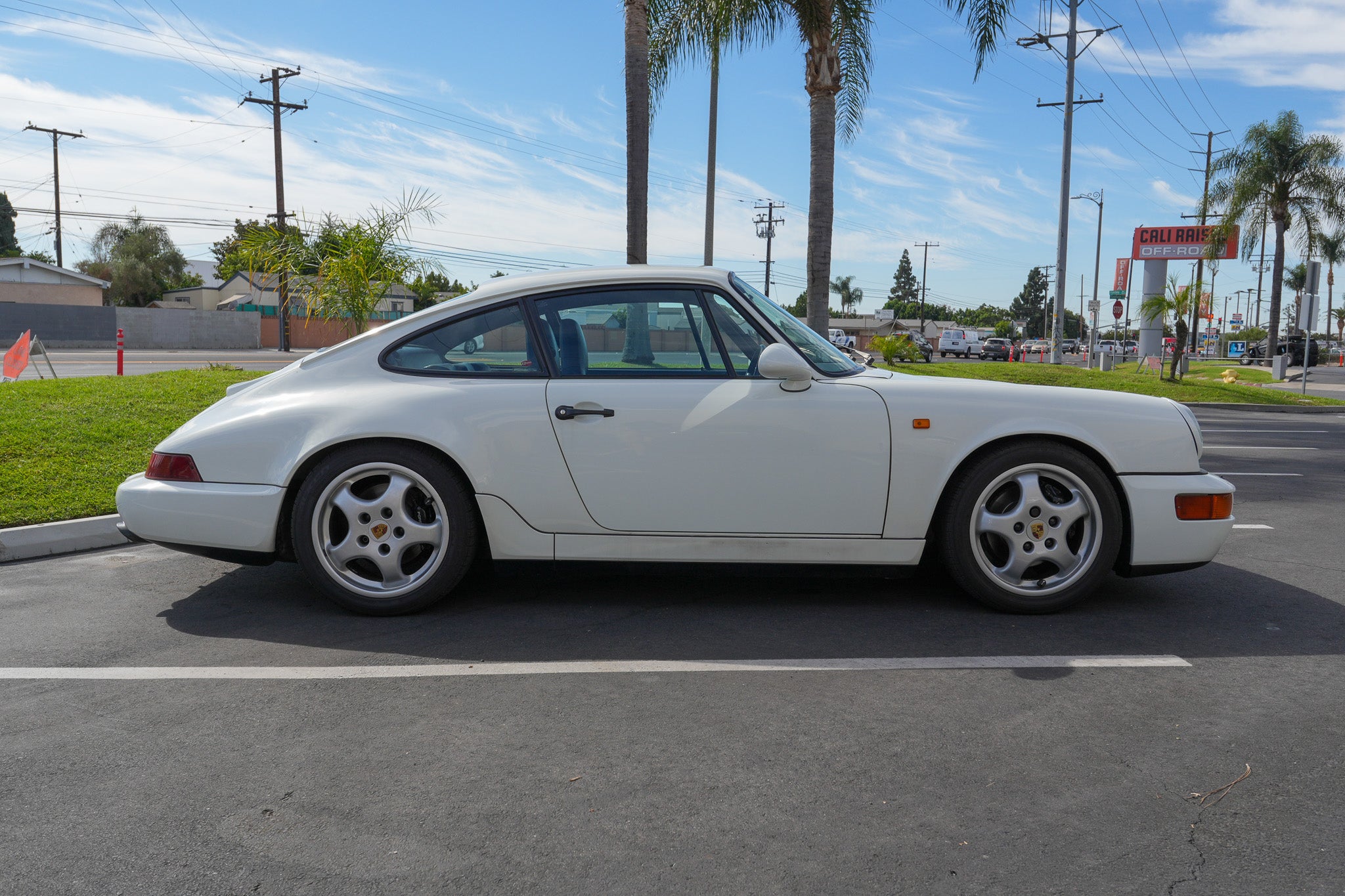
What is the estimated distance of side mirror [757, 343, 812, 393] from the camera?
391 centimetres

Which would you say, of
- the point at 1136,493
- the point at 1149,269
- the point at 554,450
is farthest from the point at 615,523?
the point at 1149,269

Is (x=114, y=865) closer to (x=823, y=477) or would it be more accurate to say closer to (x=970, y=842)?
(x=970, y=842)

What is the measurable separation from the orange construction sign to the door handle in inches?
502

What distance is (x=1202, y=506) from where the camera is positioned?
4.05m

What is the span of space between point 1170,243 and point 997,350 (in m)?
13.5

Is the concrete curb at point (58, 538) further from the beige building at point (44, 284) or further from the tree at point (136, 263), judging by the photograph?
the tree at point (136, 263)

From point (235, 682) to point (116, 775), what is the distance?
0.72 m

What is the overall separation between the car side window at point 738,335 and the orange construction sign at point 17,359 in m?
13.0

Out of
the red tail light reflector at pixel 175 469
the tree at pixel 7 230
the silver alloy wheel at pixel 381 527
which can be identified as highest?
the tree at pixel 7 230

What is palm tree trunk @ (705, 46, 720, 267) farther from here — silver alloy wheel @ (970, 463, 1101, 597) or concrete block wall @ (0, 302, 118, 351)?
concrete block wall @ (0, 302, 118, 351)

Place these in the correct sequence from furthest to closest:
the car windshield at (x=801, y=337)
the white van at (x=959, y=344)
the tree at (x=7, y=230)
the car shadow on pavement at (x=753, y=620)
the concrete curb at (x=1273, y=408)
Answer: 1. the tree at (x=7, y=230)
2. the white van at (x=959, y=344)
3. the concrete curb at (x=1273, y=408)
4. the car windshield at (x=801, y=337)
5. the car shadow on pavement at (x=753, y=620)

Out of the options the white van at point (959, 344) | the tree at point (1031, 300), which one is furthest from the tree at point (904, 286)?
the white van at point (959, 344)

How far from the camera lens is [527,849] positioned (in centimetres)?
228

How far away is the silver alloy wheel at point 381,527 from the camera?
13.3 feet
